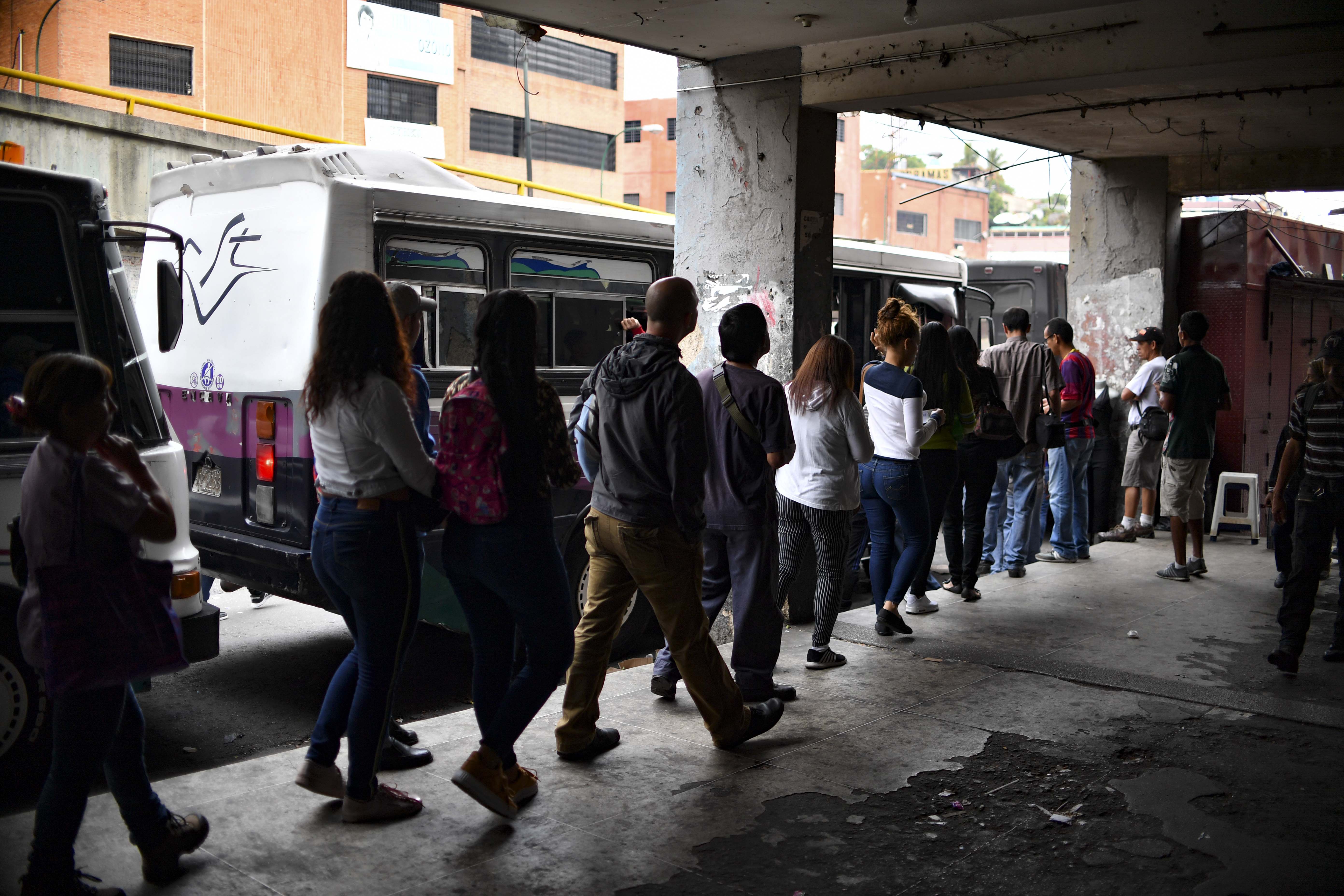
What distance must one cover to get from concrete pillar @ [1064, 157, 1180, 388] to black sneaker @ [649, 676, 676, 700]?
7419mm

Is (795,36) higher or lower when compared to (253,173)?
higher

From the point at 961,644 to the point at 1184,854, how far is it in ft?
9.16

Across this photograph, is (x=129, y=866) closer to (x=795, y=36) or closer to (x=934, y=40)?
(x=795, y=36)

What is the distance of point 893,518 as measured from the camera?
6.81m

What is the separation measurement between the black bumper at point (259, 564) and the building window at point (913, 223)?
5466 centimetres

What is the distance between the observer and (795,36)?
6.86m

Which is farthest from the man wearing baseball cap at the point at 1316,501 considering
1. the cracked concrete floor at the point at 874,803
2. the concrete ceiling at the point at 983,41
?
the concrete ceiling at the point at 983,41

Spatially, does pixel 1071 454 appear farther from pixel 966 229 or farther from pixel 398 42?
pixel 966 229

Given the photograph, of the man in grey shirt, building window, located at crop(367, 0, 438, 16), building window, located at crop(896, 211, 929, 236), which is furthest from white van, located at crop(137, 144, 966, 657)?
building window, located at crop(896, 211, 929, 236)

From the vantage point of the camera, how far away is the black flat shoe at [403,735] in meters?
4.61

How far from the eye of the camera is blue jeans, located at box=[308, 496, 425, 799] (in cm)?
366

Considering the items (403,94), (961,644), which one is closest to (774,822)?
(961,644)

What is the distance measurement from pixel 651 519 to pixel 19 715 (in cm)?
262

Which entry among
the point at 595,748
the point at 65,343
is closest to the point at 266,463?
the point at 65,343
